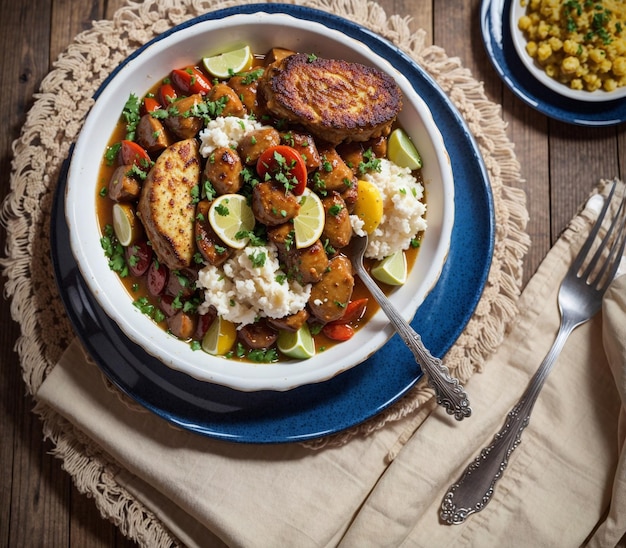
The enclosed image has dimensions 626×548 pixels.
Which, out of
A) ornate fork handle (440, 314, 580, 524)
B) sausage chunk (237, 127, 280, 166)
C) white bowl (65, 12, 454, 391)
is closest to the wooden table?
ornate fork handle (440, 314, 580, 524)

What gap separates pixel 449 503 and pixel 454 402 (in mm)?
953

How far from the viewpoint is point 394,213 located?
359 centimetres

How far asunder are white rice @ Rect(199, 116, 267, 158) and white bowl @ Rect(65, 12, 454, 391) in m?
0.56

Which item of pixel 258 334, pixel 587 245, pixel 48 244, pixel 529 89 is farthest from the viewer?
pixel 529 89

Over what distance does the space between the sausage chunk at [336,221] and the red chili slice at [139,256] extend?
3.44 feet

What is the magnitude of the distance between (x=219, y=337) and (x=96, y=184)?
1.19 metres

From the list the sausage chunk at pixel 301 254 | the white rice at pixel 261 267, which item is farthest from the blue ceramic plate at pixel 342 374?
the sausage chunk at pixel 301 254

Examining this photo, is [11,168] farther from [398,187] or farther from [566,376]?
[566,376]

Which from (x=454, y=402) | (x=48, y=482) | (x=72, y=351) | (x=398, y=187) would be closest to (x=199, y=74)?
(x=398, y=187)

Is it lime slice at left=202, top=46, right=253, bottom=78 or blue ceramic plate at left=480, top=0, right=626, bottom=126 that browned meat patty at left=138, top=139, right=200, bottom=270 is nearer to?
lime slice at left=202, top=46, right=253, bottom=78

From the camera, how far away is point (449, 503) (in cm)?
413

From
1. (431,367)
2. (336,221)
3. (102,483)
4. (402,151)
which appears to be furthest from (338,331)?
(102,483)

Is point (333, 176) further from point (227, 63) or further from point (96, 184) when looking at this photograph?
point (96, 184)

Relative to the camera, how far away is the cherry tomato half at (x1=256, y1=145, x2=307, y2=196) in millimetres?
3334
